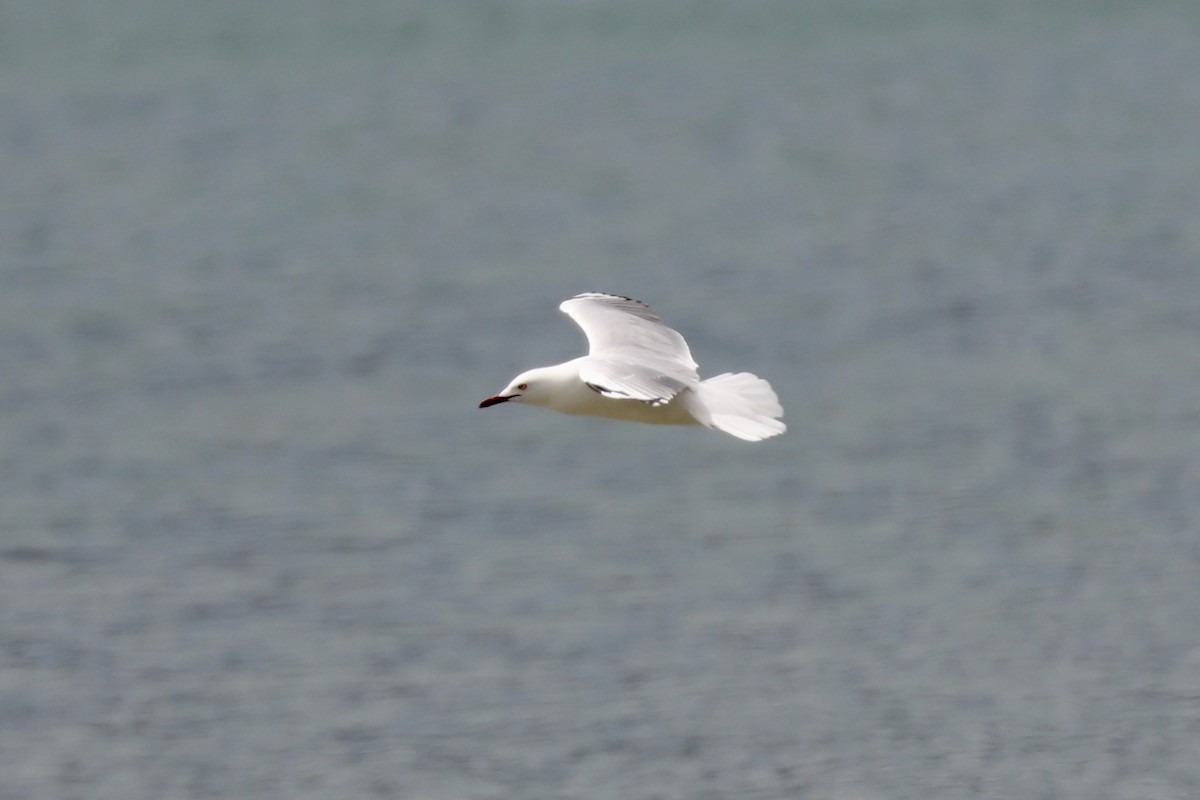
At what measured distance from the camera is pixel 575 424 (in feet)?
63.3

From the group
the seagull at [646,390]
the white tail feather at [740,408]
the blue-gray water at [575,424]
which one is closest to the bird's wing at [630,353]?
the seagull at [646,390]

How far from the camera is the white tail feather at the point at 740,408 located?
9.58 meters

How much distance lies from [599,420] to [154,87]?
43.5 ft

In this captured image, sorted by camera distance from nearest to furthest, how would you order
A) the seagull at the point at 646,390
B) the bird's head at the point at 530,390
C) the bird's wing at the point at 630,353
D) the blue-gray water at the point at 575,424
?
1. the bird's wing at the point at 630,353
2. the seagull at the point at 646,390
3. the bird's head at the point at 530,390
4. the blue-gray water at the point at 575,424

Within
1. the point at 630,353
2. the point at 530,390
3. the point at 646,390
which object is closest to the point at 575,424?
the point at 630,353

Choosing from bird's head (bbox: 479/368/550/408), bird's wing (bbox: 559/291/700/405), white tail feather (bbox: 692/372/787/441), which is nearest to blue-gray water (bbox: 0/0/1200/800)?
bird's wing (bbox: 559/291/700/405)

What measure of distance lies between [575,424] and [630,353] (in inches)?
360

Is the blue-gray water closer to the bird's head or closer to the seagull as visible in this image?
the seagull

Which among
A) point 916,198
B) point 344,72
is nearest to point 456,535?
point 916,198

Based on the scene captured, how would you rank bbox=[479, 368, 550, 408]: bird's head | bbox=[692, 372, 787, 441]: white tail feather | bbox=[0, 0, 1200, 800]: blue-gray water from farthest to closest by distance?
bbox=[0, 0, 1200, 800]: blue-gray water < bbox=[479, 368, 550, 408]: bird's head < bbox=[692, 372, 787, 441]: white tail feather

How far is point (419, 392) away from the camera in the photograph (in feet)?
65.0

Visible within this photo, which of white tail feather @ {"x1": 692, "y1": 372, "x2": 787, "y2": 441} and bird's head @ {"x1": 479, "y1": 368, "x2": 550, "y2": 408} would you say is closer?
white tail feather @ {"x1": 692, "y1": 372, "x2": 787, "y2": 441}

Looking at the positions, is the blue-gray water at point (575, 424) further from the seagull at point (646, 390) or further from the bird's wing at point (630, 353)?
the seagull at point (646, 390)

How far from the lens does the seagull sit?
9.38 m
